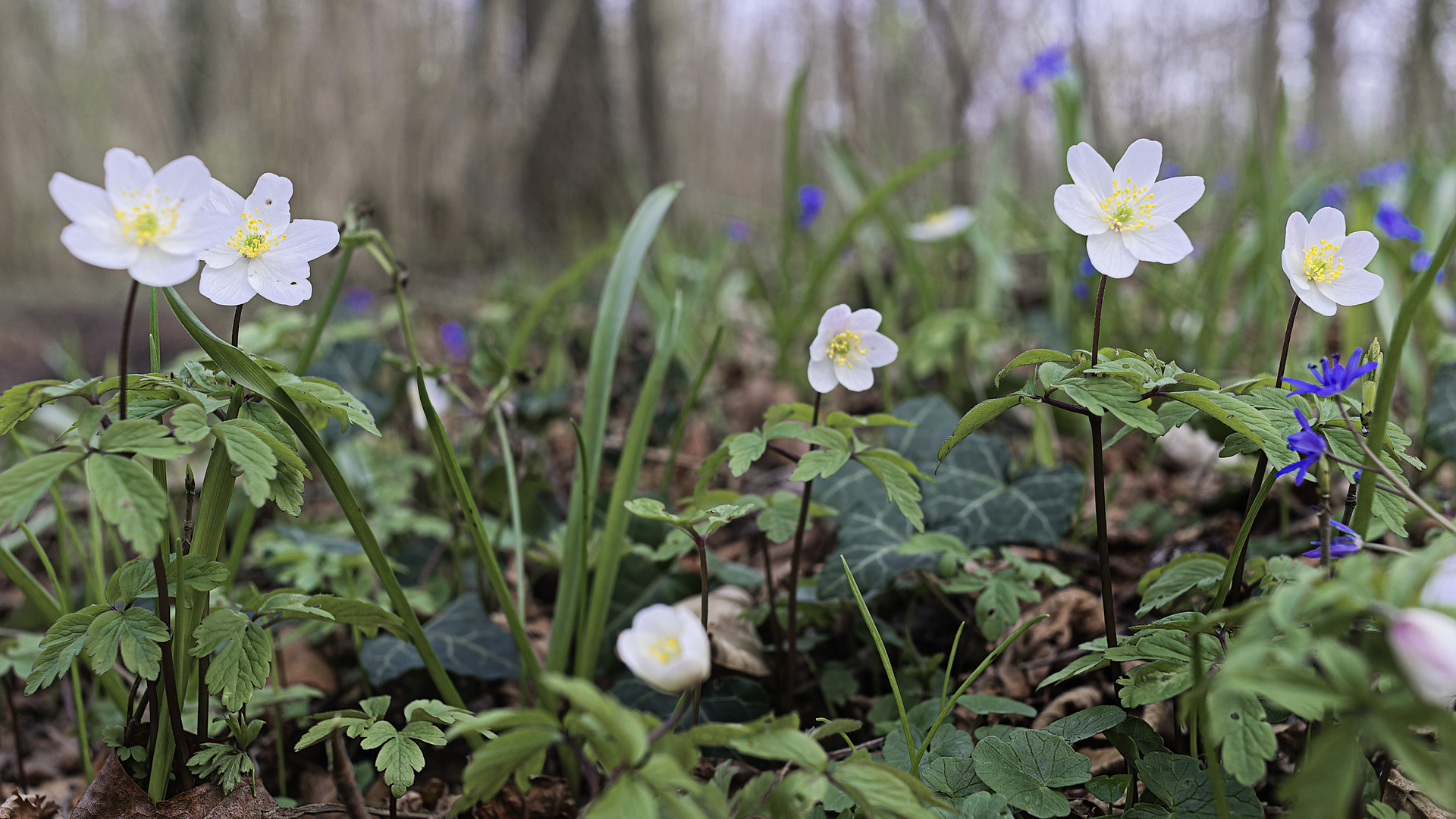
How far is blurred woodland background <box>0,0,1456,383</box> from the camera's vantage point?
326 centimetres

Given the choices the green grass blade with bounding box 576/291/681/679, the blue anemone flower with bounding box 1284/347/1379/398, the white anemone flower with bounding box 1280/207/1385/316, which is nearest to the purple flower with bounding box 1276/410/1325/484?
the blue anemone flower with bounding box 1284/347/1379/398

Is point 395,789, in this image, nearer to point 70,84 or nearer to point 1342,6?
point 70,84

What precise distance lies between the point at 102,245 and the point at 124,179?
64mm

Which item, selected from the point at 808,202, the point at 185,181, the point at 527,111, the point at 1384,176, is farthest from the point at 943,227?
the point at 527,111

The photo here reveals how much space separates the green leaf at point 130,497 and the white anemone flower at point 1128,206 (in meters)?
0.87

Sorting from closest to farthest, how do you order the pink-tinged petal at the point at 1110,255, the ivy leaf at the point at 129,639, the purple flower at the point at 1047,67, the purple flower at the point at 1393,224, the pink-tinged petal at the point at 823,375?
the ivy leaf at the point at 129,639 → the pink-tinged petal at the point at 1110,255 → the pink-tinged petal at the point at 823,375 → the purple flower at the point at 1393,224 → the purple flower at the point at 1047,67

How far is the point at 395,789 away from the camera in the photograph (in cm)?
78

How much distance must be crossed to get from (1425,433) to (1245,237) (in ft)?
4.21

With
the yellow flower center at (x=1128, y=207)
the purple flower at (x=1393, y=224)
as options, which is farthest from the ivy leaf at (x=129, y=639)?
the purple flower at (x=1393, y=224)

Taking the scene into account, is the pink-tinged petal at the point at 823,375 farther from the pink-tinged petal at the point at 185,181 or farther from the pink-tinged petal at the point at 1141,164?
the pink-tinged petal at the point at 185,181

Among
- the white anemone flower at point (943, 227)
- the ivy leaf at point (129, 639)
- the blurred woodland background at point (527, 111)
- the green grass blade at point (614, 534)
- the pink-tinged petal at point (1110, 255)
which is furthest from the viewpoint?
the blurred woodland background at point (527, 111)

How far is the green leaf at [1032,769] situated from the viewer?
2.57 feet

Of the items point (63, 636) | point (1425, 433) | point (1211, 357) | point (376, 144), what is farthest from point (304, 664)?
point (376, 144)

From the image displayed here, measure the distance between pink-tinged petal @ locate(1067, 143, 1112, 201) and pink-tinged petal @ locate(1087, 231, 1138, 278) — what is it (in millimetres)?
45
